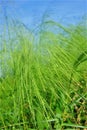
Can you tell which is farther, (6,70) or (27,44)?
(6,70)

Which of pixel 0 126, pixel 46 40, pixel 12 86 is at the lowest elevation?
pixel 0 126

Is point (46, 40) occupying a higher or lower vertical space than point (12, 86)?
A: higher

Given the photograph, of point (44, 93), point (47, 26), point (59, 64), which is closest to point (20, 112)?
point (44, 93)

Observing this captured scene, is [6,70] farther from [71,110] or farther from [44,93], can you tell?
[71,110]

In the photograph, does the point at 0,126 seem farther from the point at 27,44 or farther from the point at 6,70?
the point at 27,44

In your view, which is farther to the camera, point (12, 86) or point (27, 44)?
point (12, 86)

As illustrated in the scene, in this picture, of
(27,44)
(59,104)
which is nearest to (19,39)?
(27,44)

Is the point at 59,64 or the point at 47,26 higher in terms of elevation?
the point at 47,26
